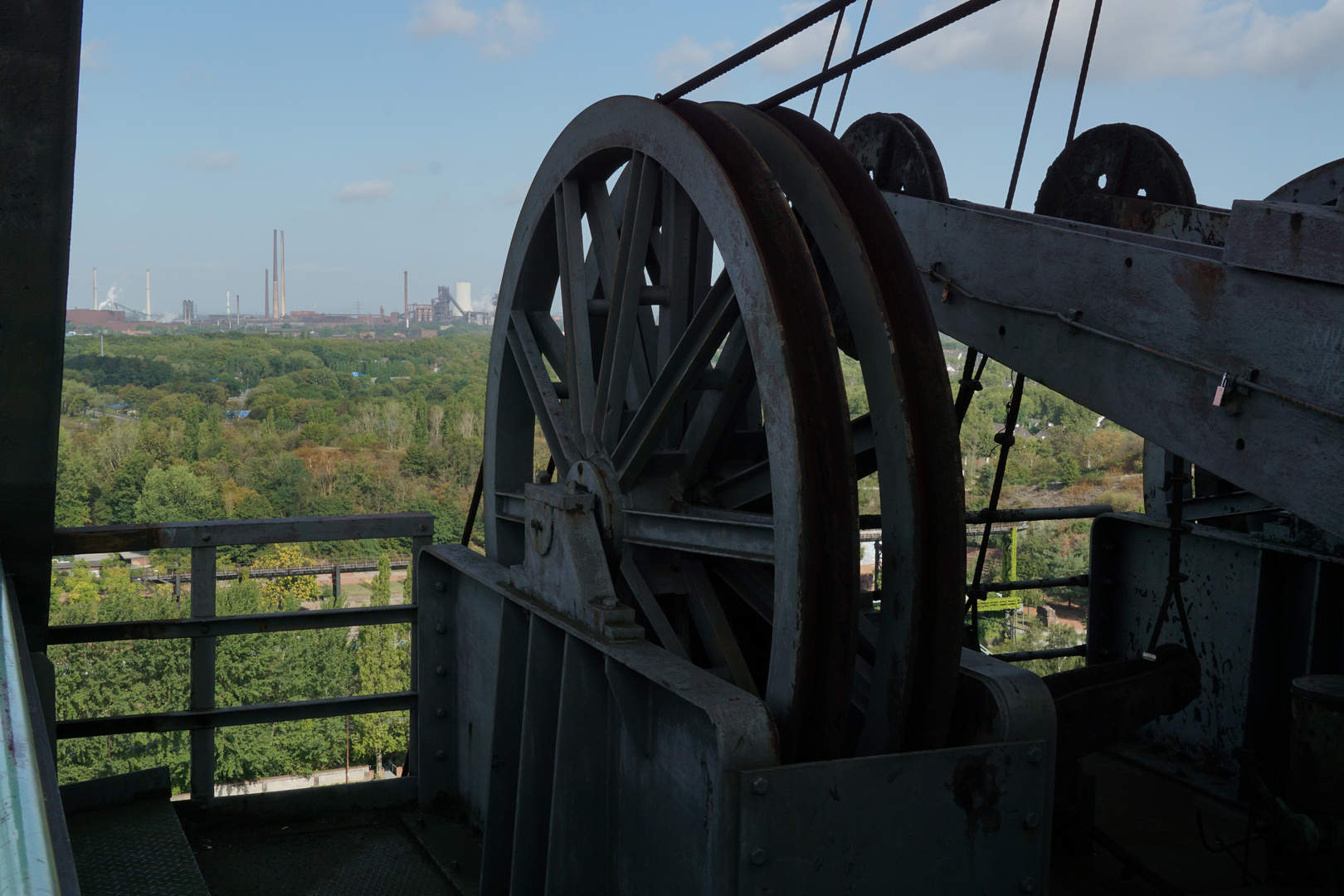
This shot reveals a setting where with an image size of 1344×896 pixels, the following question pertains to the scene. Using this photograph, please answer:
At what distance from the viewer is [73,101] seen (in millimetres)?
2400

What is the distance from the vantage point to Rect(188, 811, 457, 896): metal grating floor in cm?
393

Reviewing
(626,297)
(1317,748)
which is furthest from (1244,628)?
(626,297)

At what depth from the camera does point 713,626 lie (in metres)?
3.35

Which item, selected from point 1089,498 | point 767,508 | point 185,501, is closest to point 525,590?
point 767,508

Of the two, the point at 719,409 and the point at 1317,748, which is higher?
the point at 719,409

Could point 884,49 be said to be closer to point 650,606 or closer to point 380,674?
point 650,606

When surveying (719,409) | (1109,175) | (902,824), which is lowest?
(902,824)

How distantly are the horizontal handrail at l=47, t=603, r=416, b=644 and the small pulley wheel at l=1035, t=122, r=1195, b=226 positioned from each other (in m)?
2.70

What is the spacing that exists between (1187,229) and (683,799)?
7.17 feet

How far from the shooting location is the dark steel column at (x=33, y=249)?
89.2 inches

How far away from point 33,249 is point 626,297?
1.60 m

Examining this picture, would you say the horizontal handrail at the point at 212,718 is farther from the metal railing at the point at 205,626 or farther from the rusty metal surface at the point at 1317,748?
the rusty metal surface at the point at 1317,748

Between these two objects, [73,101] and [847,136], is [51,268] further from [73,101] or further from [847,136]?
[847,136]

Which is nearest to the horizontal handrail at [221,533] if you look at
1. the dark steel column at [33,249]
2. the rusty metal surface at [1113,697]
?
the dark steel column at [33,249]
